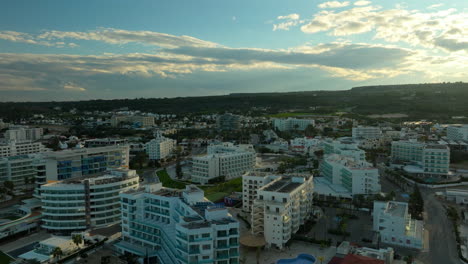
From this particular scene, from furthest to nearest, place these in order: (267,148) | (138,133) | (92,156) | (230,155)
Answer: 1. (138,133)
2. (267,148)
3. (230,155)
4. (92,156)

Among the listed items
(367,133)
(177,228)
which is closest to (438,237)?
(177,228)

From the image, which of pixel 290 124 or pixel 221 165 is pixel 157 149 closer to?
pixel 221 165

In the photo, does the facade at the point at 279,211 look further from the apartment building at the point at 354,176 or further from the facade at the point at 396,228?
the apartment building at the point at 354,176

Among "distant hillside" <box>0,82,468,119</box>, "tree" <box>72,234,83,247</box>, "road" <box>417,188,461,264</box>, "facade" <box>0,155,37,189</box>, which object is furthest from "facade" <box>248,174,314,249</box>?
"distant hillside" <box>0,82,468,119</box>

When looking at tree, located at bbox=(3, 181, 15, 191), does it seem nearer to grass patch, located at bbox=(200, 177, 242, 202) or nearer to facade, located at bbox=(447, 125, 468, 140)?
grass patch, located at bbox=(200, 177, 242, 202)

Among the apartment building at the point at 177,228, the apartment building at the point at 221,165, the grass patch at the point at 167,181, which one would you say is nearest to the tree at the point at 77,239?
the apartment building at the point at 177,228

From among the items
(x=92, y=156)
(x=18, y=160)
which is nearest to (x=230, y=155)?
(x=92, y=156)

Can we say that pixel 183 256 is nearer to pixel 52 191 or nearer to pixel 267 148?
pixel 52 191
